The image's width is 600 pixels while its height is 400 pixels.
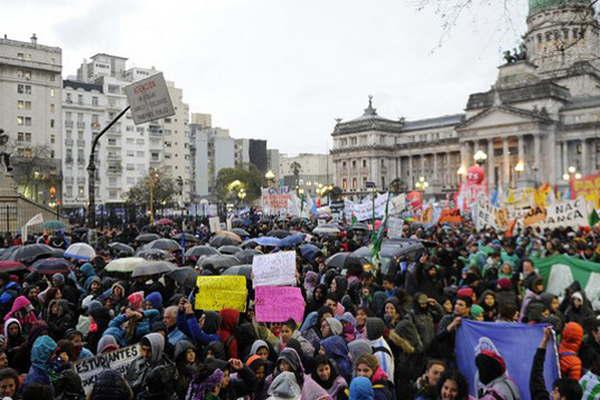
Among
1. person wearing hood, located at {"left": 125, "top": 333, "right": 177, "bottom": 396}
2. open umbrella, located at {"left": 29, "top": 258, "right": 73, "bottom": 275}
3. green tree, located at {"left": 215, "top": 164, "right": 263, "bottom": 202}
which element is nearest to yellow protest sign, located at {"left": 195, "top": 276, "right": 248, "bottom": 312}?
person wearing hood, located at {"left": 125, "top": 333, "right": 177, "bottom": 396}

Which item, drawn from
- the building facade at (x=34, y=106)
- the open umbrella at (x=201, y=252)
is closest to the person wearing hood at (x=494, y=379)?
the open umbrella at (x=201, y=252)

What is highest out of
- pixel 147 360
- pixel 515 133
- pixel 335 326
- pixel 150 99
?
pixel 515 133

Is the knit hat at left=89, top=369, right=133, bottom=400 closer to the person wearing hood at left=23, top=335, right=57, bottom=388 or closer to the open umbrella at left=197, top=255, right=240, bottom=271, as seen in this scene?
the person wearing hood at left=23, top=335, right=57, bottom=388

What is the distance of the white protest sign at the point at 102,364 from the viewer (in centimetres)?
520

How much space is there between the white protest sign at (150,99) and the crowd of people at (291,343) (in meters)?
4.42

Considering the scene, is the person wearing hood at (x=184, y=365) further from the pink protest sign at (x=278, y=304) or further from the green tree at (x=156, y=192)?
the green tree at (x=156, y=192)

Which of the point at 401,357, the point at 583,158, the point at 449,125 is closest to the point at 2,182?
the point at 401,357

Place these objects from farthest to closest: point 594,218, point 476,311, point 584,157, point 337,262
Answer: point 584,157 < point 594,218 < point 337,262 < point 476,311

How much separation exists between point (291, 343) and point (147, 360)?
1.39 metres

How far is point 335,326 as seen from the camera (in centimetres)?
634

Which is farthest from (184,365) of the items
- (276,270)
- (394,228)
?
(394,228)

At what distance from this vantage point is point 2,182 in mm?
24281

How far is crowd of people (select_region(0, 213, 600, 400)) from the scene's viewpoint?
4.89 meters

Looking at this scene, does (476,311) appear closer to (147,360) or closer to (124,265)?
(147,360)
